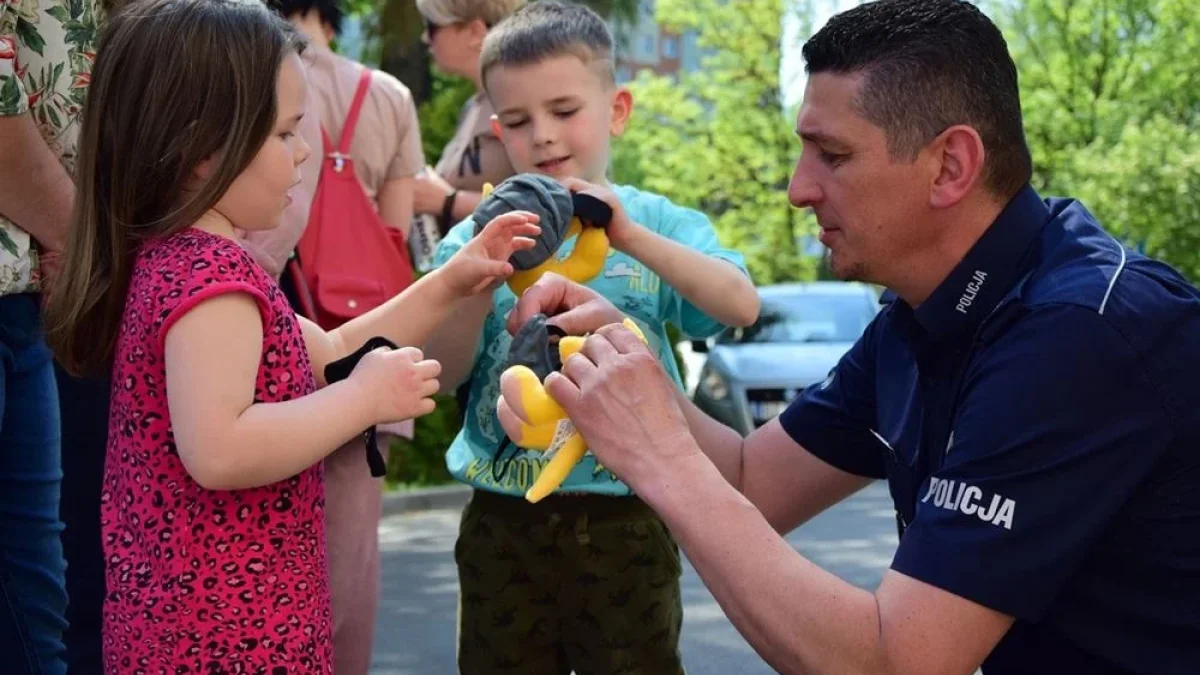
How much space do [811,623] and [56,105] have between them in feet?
6.20

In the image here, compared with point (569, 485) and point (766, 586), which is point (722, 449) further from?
point (766, 586)

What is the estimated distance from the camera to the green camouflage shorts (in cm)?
348

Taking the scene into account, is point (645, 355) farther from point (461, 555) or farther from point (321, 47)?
point (321, 47)

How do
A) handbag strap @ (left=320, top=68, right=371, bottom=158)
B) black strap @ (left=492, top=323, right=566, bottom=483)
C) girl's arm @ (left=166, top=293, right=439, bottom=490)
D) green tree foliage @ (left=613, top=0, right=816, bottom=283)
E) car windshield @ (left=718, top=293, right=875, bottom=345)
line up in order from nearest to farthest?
girl's arm @ (left=166, top=293, right=439, bottom=490), black strap @ (left=492, top=323, right=566, bottom=483), handbag strap @ (left=320, top=68, right=371, bottom=158), car windshield @ (left=718, top=293, right=875, bottom=345), green tree foliage @ (left=613, top=0, right=816, bottom=283)

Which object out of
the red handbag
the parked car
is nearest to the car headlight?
the parked car

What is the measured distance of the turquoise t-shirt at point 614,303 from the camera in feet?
11.4

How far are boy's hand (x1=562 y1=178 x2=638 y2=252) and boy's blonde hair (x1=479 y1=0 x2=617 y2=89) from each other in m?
0.50

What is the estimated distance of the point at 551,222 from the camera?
315cm

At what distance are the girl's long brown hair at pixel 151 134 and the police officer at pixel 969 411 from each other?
0.74m

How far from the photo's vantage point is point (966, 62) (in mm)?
2701

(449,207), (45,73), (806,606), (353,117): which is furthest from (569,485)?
(449,207)

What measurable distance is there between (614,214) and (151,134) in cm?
99

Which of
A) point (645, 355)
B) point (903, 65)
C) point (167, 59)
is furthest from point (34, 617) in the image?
point (903, 65)

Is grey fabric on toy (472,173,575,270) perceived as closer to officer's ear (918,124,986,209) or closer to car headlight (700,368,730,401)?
officer's ear (918,124,986,209)
